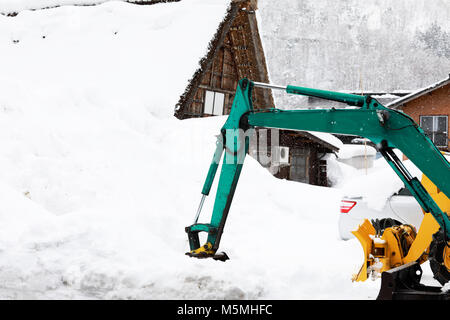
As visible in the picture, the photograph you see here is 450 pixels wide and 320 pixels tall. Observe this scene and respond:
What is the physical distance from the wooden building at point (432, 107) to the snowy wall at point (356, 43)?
3164 inches

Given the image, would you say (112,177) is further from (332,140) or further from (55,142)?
(332,140)

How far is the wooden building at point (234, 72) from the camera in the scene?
56.1 ft

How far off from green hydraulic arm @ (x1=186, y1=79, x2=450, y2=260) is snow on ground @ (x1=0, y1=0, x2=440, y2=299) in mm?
900

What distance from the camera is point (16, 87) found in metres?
11.7

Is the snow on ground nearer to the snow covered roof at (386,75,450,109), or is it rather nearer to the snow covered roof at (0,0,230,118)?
the snow covered roof at (0,0,230,118)

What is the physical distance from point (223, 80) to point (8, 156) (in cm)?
1195

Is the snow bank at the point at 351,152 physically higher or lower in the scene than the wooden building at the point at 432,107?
lower

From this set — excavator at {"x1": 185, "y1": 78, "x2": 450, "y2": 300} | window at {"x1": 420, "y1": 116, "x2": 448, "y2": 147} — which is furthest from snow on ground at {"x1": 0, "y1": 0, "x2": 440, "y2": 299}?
window at {"x1": 420, "y1": 116, "x2": 448, "y2": 147}

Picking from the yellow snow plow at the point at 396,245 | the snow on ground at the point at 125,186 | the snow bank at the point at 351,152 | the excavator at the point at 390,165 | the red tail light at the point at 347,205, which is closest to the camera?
the excavator at the point at 390,165

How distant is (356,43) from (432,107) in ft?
375

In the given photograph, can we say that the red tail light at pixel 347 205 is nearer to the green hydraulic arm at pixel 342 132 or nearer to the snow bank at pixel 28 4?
the green hydraulic arm at pixel 342 132

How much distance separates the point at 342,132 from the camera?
4.85 meters

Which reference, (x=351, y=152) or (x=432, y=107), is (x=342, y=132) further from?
(x=351, y=152)

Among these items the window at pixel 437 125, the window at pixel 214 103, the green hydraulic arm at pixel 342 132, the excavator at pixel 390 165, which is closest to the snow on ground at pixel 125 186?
the excavator at pixel 390 165
